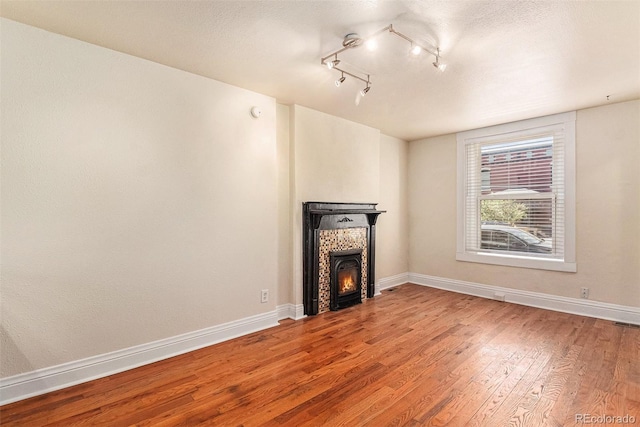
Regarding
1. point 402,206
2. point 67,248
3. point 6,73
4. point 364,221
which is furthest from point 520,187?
point 6,73

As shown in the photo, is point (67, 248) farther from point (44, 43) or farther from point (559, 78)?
point (559, 78)

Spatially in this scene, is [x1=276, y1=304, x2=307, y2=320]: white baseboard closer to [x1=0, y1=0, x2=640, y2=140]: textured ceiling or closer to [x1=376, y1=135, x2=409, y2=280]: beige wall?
[x1=376, y1=135, x2=409, y2=280]: beige wall

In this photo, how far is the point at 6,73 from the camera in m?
2.05

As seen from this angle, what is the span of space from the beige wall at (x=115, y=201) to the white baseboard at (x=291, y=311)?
15.9 inches

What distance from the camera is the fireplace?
Answer: 13.0ft

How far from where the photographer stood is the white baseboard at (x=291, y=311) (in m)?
3.64

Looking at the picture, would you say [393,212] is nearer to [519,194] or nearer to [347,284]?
[347,284]

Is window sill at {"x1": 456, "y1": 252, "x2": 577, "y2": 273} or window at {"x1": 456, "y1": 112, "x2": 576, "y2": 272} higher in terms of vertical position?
window at {"x1": 456, "y1": 112, "x2": 576, "y2": 272}

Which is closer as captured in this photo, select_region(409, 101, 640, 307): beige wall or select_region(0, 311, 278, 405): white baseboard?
select_region(0, 311, 278, 405): white baseboard

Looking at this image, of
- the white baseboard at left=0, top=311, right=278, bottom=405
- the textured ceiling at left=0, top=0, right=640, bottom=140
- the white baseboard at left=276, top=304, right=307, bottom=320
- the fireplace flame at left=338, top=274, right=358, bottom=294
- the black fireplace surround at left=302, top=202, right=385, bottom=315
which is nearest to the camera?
the textured ceiling at left=0, top=0, right=640, bottom=140

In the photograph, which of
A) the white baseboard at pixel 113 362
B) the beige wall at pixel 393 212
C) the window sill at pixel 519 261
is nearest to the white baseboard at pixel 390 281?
the beige wall at pixel 393 212

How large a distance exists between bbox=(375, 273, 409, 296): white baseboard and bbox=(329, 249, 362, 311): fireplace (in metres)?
0.62

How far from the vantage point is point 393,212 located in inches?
208

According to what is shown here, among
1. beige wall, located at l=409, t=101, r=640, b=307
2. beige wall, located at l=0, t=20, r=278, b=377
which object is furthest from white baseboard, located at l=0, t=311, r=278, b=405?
beige wall, located at l=409, t=101, r=640, b=307
